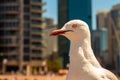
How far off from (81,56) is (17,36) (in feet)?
232

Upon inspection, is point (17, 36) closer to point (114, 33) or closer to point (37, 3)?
point (37, 3)

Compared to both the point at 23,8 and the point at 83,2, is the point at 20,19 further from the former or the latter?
the point at 83,2

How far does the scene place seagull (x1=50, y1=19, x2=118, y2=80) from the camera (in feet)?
11.9

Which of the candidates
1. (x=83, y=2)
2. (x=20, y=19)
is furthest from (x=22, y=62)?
(x=83, y=2)

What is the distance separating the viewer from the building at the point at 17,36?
73188 mm

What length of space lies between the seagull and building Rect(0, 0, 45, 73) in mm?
69027

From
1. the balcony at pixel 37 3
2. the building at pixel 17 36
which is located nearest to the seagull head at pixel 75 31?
the building at pixel 17 36

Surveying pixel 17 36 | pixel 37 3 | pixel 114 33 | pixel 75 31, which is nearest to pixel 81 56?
pixel 75 31

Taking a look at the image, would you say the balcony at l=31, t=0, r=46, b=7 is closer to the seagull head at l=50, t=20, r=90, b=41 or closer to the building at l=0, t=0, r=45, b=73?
the building at l=0, t=0, r=45, b=73

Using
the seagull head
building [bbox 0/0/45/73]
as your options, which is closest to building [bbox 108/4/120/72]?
building [bbox 0/0/45/73]

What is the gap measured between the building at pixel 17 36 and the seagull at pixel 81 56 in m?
69.0

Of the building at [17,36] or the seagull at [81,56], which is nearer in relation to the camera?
the seagull at [81,56]

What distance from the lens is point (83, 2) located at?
46.1 feet

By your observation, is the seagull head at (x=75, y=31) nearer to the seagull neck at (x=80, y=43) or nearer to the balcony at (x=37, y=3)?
the seagull neck at (x=80, y=43)
